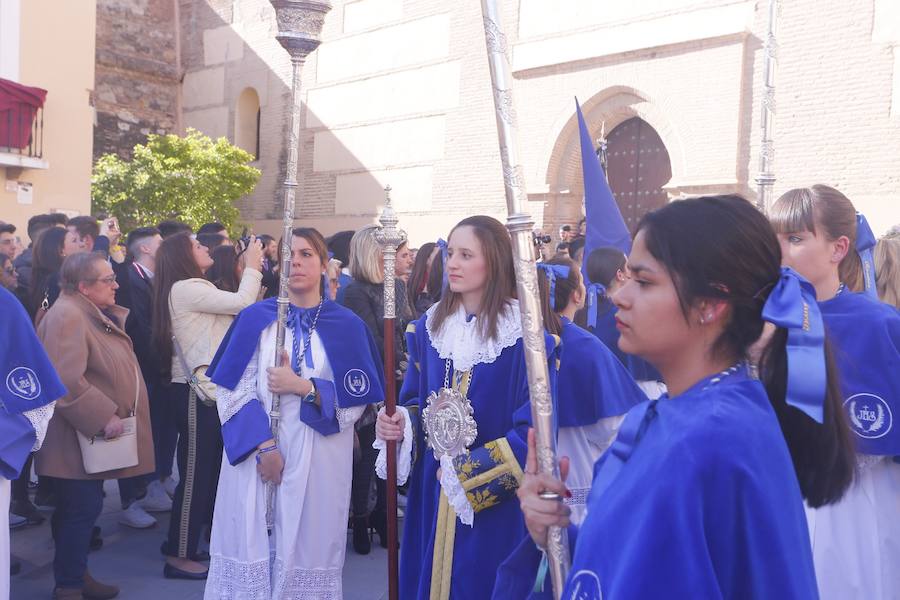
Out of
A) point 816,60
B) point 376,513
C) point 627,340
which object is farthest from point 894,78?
point 627,340

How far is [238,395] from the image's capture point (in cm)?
414

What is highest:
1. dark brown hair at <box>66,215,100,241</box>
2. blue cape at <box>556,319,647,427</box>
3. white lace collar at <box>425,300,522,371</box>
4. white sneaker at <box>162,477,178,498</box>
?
dark brown hair at <box>66,215,100,241</box>

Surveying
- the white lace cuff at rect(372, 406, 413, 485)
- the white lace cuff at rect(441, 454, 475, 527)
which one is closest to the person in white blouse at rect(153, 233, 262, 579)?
the white lace cuff at rect(372, 406, 413, 485)

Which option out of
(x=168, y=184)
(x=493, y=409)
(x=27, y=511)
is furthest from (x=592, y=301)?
(x=168, y=184)

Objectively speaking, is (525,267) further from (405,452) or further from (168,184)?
(168,184)

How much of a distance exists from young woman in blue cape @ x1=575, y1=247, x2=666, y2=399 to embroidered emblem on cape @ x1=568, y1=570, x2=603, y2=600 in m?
3.13

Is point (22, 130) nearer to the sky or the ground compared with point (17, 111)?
nearer to the ground

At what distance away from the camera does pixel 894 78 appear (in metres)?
11.7

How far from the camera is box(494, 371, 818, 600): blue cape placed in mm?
1475

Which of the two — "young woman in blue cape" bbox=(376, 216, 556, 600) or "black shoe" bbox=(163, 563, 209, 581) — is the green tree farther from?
"young woman in blue cape" bbox=(376, 216, 556, 600)

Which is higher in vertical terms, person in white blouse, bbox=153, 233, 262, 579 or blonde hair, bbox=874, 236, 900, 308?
blonde hair, bbox=874, 236, 900, 308

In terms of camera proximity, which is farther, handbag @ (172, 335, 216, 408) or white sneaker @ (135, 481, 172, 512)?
white sneaker @ (135, 481, 172, 512)

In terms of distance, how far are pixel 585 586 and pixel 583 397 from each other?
5.95 feet

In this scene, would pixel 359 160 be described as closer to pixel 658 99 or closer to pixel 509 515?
pixel 658 99
